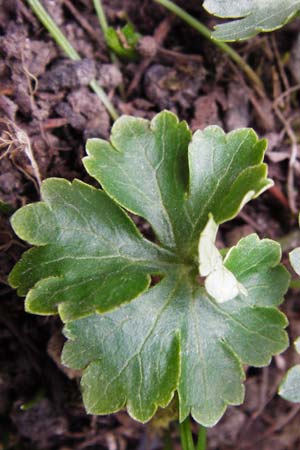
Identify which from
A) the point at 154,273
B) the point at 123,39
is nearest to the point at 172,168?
the point at 154,273

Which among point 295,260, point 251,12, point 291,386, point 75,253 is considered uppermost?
point 251,12

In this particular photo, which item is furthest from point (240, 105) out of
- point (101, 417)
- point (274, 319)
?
point (101, 417)

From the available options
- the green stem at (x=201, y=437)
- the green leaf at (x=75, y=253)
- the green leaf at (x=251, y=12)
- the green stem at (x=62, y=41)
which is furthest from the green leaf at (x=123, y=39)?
the green stem at (x=201, y=437)

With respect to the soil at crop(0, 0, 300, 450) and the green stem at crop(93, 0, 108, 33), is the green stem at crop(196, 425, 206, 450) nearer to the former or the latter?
the soil at crop(0, 0, 300, 450)

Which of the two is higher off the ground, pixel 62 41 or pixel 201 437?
pixel 62 41

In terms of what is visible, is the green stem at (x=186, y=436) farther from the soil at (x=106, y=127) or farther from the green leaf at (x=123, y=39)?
the green leaf at (x=123, y=39)

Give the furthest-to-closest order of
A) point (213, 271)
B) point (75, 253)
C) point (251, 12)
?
point (251, 12), point (75, 253), point (213, 271)

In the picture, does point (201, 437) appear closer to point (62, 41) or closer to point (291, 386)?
point (291, 386)
